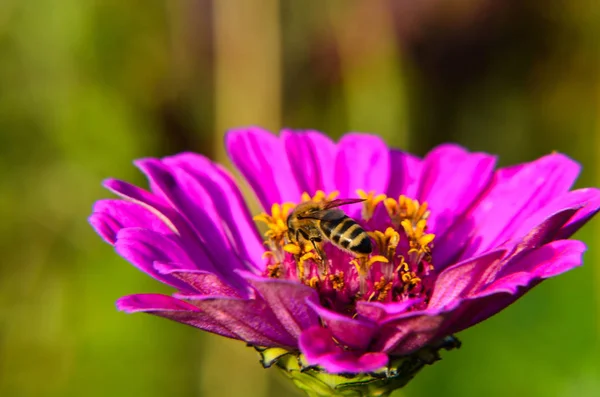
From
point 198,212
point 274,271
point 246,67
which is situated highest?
point 246,67

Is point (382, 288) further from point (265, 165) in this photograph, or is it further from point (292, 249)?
point (265, 165)

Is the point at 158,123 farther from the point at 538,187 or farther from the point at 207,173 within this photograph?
the point at 538,187

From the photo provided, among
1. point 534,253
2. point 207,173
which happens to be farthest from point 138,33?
point 534,253

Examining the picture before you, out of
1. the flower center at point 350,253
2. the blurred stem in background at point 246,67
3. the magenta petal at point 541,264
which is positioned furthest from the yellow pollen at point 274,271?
the blurred stem in background at point 246,67

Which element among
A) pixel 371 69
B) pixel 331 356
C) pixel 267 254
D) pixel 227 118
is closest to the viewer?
pixel 331 356

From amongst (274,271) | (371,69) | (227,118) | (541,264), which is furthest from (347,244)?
(371,69)

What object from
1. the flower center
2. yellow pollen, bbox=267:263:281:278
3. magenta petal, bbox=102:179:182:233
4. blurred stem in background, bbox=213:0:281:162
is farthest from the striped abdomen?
blurred stem in background, bbox=213:0:281:162

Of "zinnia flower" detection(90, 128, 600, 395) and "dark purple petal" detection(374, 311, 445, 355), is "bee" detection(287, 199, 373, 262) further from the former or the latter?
"dark purple petal" detection(374, 311, 445, 355)
